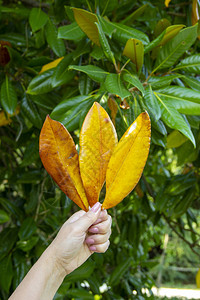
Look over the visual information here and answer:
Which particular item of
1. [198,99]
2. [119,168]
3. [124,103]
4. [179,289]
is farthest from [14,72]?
[179,289]

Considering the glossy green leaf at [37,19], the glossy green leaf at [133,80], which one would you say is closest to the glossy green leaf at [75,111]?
the glossy green leaf at [133,80]

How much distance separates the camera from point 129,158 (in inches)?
22.3

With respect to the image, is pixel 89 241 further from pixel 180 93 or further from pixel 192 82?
pixel 192 82

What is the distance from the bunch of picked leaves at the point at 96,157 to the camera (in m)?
0.57

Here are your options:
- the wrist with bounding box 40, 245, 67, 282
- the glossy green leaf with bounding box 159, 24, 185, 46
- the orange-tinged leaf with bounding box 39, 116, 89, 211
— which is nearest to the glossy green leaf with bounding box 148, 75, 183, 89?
the glossy green leaf with bounding box 159, 24, 185, 46

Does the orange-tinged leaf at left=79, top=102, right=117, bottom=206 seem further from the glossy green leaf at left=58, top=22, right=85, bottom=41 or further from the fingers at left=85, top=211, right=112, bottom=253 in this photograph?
the glossy green leaf at left=58, top=22, right=85, bottom=41

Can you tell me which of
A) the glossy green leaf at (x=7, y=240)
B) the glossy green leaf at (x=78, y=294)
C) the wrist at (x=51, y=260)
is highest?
the wrist at (x=51, y=260)

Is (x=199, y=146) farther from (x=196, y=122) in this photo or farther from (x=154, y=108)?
(x=154, y=108)

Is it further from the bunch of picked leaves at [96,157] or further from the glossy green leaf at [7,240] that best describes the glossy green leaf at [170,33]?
the glossy green leaf at [7,240]

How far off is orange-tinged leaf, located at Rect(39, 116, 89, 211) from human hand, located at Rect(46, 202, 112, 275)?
0.05 metres

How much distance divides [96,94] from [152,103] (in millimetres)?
179

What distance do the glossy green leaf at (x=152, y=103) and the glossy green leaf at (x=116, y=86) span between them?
53mm

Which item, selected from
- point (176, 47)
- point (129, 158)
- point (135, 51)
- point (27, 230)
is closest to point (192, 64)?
point (176, 47)

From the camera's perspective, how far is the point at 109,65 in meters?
0.98
